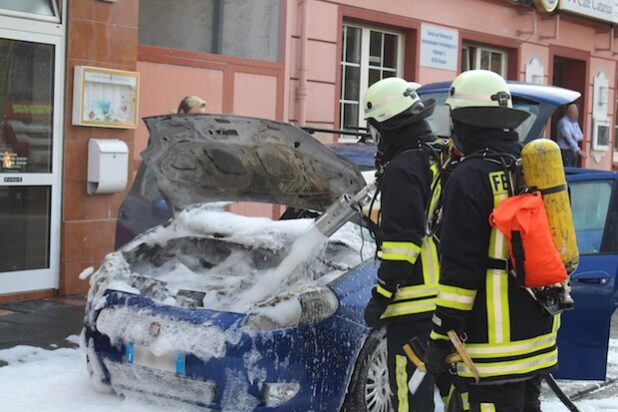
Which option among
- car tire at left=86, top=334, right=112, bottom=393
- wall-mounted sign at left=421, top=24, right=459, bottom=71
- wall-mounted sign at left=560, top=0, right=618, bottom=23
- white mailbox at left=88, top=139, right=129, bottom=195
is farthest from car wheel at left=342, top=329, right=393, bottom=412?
wall-mounted sign at left=560, top=0, right=618, bottom=23

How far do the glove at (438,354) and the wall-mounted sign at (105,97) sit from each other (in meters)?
5.90

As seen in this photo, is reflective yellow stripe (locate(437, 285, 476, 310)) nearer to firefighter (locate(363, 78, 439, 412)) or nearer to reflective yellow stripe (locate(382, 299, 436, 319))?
firefighter (locate(363, 78, 439, 412))

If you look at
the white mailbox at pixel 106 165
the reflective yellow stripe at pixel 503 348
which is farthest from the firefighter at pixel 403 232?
the white mailbox at pixel 106 165

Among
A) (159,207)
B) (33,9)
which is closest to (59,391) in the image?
(159,207)

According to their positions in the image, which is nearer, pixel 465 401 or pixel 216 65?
pixel 465 401

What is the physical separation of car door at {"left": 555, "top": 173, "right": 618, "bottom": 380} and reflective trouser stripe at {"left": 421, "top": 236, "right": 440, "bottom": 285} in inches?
69.1

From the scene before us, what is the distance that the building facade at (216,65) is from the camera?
343 inches

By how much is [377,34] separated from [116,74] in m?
5.22

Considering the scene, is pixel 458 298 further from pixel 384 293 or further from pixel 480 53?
pixel 480 53

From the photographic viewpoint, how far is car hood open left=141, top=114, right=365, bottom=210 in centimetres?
532

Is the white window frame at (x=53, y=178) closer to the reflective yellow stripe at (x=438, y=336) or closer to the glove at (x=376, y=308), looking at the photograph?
the glove at (x=376, y=308)

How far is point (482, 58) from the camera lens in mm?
15469

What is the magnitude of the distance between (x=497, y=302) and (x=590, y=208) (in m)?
3.16

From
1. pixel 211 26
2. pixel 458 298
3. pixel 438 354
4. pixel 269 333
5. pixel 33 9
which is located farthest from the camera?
pixel 211 26
